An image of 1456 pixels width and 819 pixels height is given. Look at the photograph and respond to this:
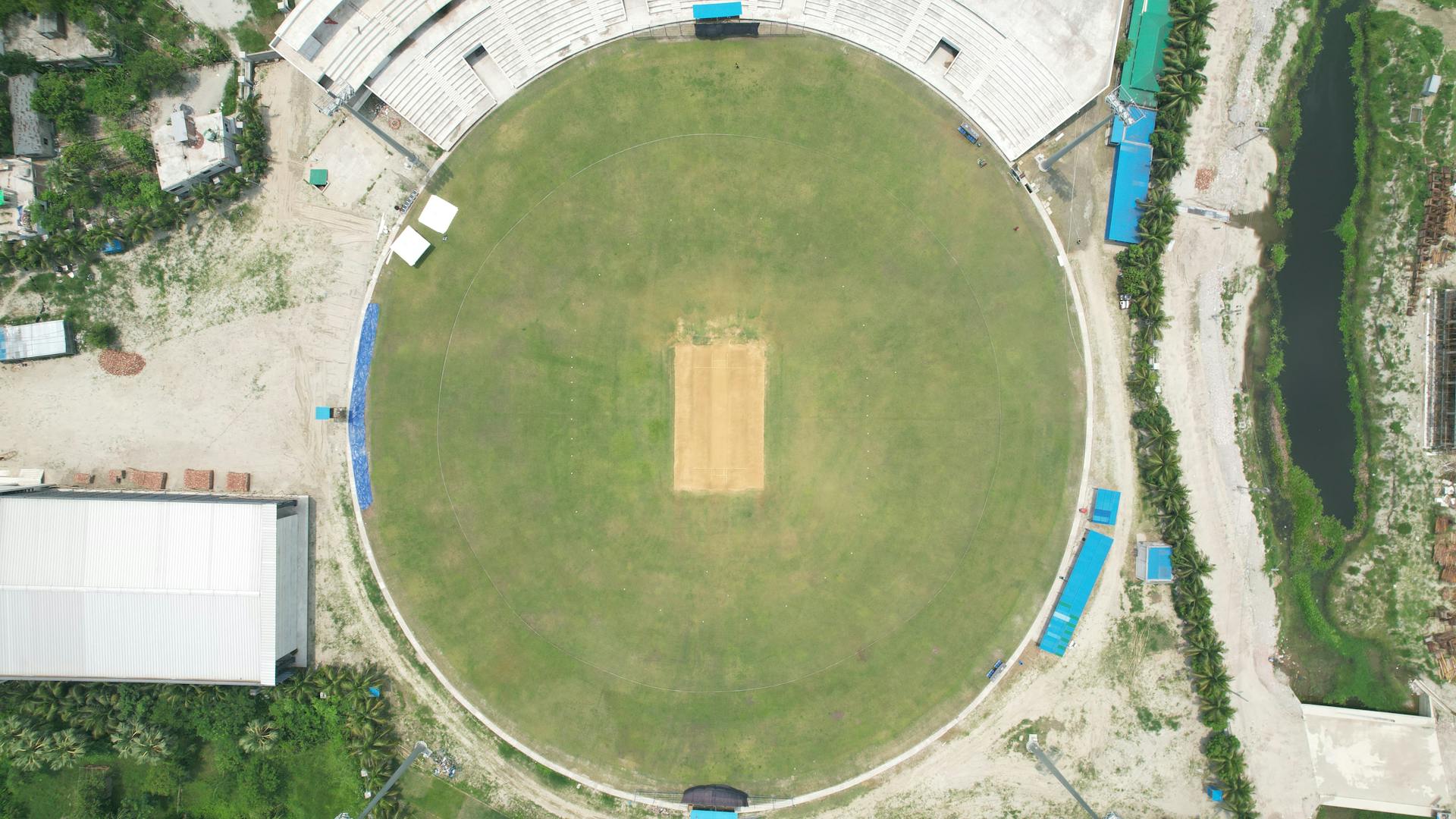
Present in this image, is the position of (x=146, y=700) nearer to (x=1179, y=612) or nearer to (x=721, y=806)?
(x=721, y=806)

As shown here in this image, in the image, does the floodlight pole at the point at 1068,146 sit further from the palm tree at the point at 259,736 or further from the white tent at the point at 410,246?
the palm tree at the point at 259,736

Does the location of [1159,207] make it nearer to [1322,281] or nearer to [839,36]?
[1322,281]

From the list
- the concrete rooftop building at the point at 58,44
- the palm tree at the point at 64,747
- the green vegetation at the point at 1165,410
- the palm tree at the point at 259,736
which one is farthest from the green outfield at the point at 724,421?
the concrete rooftop building at the point at 58,44

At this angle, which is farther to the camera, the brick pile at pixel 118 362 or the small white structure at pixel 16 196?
the brick pile at pixel 118 362

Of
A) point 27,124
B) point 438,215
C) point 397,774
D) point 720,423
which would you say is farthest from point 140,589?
point 720,423

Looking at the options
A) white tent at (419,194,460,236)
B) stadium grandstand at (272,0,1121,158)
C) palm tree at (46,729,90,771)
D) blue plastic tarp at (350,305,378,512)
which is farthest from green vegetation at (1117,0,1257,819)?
palm tree at (46,729,90,771)

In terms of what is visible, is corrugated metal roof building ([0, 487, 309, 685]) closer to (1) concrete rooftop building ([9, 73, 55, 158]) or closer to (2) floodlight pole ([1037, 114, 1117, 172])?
(1) concrete rooftop building ([9, 73, 55, 158])
